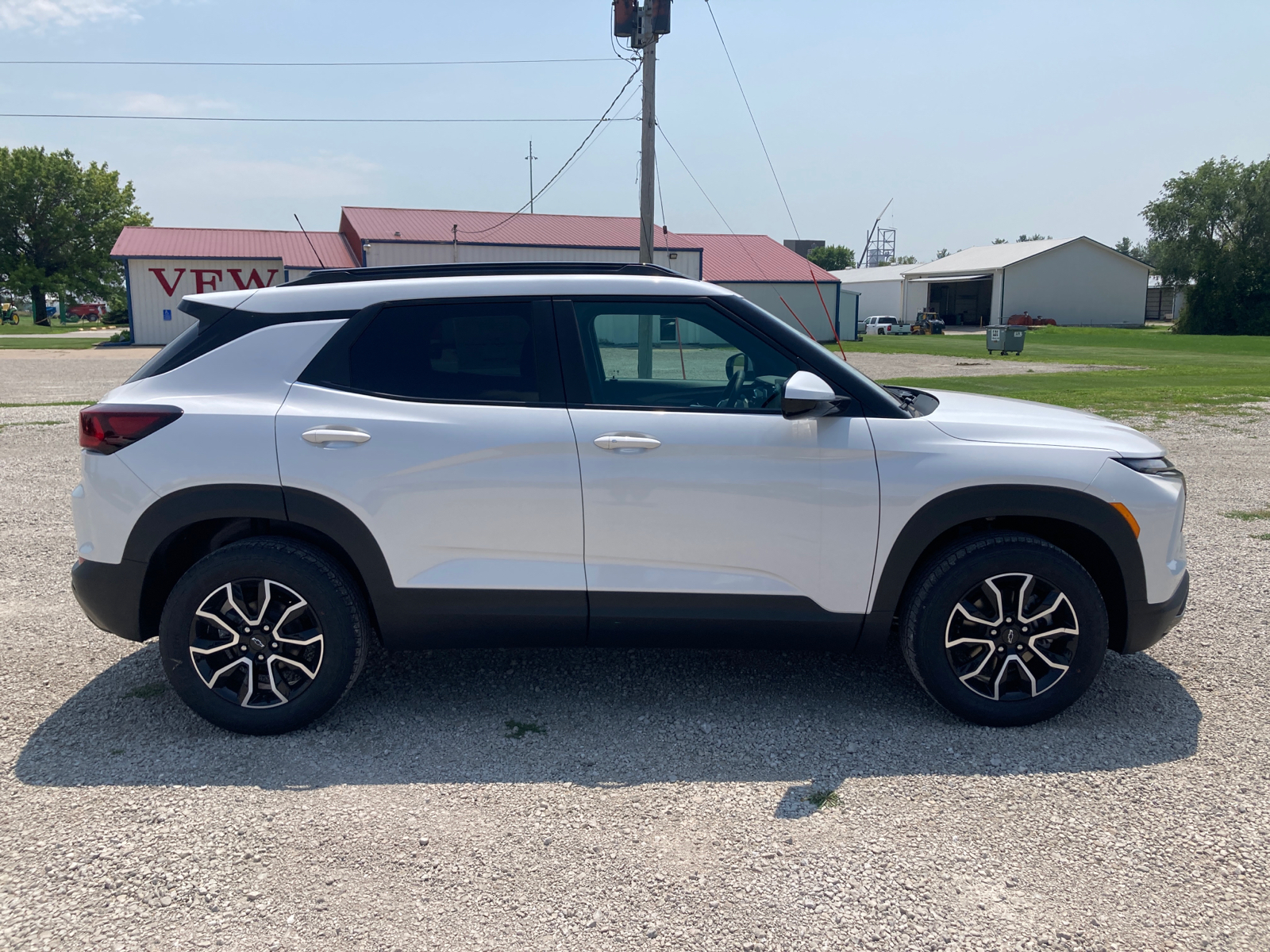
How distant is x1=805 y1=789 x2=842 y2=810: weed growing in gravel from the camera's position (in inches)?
131

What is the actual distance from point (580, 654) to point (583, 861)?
1822 millimetres

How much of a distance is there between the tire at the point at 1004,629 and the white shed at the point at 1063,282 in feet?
234

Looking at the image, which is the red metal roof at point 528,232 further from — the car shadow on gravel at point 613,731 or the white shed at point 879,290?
the car shadow on gravel at point 613,731

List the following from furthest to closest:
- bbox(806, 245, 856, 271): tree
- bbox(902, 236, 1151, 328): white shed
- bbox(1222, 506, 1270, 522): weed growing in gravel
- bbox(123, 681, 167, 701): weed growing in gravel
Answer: bbox(806, 245, 856, 271): tree, bbox(902, 236, 1151, 328): white shed, bbox(1222, 506, 1270, 522): weed growing in gravel, bbox(123, 681, 167, 701): weed growing in gravel

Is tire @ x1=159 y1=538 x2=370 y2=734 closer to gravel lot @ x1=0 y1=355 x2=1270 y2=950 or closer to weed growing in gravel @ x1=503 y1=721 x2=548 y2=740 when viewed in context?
gravel lot @ x1=0 y1=355 x2=1270 y2=950

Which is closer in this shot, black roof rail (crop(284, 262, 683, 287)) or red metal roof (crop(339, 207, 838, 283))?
black roof rail (crop(284, 262, 683, 287))

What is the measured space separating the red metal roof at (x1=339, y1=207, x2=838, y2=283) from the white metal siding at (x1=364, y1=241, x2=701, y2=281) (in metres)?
0.26

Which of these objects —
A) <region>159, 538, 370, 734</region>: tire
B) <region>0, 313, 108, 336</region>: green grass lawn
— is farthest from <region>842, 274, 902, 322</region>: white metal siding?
<region>159, 538, 370, 734</region>: tire

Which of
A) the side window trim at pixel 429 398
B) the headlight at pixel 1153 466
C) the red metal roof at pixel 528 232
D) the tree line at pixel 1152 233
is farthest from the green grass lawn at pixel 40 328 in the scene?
the headlight at pixel 1153 466

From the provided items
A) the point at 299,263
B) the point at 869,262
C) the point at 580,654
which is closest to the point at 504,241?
the point at 299,263

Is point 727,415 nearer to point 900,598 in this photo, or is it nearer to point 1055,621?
point 900,598

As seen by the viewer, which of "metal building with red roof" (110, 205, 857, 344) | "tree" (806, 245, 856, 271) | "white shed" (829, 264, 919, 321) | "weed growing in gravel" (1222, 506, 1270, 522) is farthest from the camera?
"tree" (806, 245, 856, 271)

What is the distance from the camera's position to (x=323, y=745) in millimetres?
3775

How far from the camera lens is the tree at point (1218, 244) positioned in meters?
63.1
